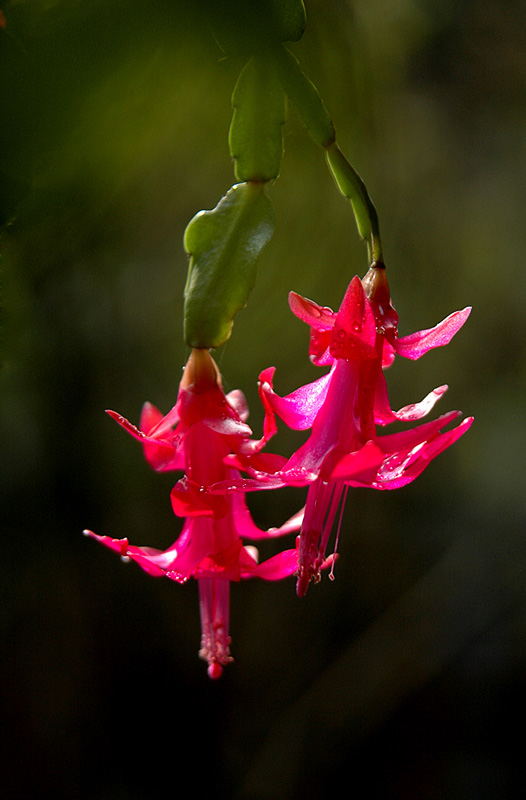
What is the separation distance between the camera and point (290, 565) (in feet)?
1.33

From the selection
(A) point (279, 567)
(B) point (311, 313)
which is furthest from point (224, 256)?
(A) point (279, 567)

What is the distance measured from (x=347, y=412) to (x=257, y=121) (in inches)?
7.3

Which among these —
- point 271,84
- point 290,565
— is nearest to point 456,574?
point 290,565

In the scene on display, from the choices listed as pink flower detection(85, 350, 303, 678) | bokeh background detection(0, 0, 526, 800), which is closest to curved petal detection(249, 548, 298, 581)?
pink flower detection(85, 350, 303, 678)

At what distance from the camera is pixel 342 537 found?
193 centimetres

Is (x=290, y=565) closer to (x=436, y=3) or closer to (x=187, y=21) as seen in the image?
(x=187, y=21)

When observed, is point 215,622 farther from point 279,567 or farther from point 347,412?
point 347,412

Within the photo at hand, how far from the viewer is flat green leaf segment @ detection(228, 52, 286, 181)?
38 cm

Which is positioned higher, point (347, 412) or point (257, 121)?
point (257, 121)

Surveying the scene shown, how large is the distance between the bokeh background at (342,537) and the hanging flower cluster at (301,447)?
96 centimetres

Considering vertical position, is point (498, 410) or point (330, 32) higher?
point (330, 32)

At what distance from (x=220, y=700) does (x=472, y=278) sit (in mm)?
1438

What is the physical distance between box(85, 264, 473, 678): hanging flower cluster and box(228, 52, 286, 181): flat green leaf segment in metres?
0.09

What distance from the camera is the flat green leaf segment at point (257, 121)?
383 millimetres
